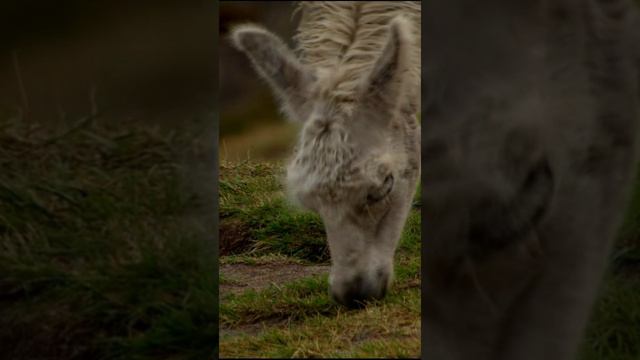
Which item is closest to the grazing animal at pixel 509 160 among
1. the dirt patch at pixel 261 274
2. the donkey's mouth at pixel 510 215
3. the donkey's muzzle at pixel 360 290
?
the donkey's mouth at pixel 510 215

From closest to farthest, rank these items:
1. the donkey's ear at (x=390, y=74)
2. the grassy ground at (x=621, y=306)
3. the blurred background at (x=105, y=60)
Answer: the donkey's ear at (x=390, y=74) < the grassy ground at (x=621, y=306) < the blurred background at (x=105, y=60)

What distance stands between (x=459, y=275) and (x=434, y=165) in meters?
0.19

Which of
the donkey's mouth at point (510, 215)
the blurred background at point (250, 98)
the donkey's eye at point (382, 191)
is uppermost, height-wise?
the blurred background at point (250, 98)

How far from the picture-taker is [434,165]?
57.4 inches

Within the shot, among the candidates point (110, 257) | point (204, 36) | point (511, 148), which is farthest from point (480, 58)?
point (110, 257)

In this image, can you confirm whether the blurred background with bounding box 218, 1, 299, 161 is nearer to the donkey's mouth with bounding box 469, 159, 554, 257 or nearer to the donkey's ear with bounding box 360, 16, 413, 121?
the donkey's ear with bounding box 360, 16, 413, 121

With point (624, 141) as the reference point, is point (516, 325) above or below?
below

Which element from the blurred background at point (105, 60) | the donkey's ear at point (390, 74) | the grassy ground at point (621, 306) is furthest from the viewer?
the blurred background at point (105, 60)

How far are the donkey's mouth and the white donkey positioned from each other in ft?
0.44

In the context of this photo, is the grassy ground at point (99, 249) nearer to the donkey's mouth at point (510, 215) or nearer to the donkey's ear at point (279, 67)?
the donkey's ear at point (279, 67)

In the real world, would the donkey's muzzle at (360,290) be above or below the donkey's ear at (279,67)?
below

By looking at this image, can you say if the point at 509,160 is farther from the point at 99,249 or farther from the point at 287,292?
the point at 99,249

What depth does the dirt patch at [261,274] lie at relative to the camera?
1.46m

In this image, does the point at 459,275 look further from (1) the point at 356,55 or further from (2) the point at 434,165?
(1) the point at 356,55
